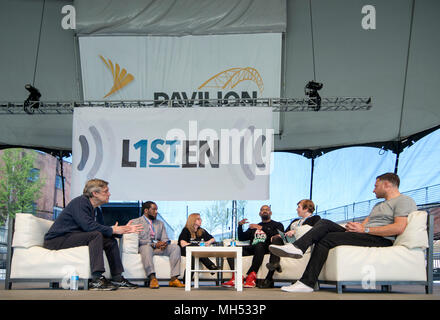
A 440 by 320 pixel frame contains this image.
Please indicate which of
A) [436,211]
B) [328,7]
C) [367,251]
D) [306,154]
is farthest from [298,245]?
[328,7]

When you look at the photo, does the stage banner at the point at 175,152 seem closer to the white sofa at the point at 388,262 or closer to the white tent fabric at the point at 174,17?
the white tent fabric at the point at 174,17

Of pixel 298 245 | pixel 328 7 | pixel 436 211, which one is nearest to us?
pixel 298 245

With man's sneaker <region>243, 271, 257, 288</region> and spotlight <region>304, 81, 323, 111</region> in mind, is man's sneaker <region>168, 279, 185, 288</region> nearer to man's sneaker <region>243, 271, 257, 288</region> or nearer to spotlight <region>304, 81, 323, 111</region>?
man's sneaker <region>243, 271, 257, 288</region>

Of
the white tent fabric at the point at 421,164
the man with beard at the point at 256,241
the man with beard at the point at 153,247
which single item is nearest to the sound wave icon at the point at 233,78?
the white tent fabric at the point at 421,164

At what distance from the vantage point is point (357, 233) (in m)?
3.61

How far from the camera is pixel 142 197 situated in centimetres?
675

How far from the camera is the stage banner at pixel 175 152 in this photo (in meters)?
6.75

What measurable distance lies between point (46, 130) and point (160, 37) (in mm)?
2636

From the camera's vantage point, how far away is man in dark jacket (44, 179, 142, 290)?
3744 mm

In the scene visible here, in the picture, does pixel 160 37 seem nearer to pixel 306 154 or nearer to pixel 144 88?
pixel 144 88

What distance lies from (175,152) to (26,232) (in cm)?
322

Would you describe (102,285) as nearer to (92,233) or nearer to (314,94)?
(92,233)
